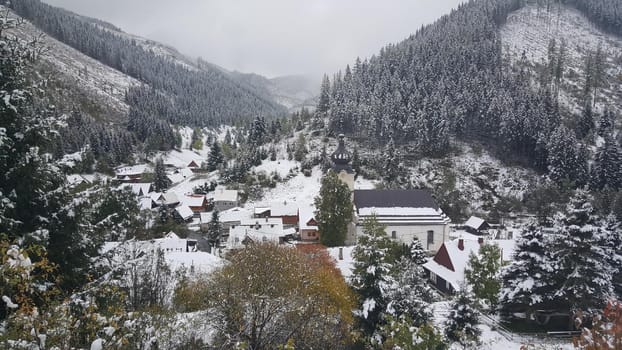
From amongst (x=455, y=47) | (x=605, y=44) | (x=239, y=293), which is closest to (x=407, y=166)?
(x=455, y=47)

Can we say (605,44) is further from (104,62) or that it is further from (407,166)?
(104,62)

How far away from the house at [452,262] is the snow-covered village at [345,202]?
21 centimetres

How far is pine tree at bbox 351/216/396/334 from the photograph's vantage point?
18.6 metres

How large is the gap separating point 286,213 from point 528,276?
122 ft

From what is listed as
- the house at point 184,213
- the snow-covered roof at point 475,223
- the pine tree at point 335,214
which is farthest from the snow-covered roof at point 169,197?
the snow-covered roof at point 475,223

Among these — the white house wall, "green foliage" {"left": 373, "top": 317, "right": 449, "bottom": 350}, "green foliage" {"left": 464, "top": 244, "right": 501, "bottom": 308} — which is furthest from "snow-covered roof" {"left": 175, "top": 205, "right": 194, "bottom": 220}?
"green foliage" {"left": 373, "top": 317, "right": 449, "bottom": 350}

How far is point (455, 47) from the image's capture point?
10038 centimetres

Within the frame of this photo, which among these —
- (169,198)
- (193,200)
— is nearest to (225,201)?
(193,200)

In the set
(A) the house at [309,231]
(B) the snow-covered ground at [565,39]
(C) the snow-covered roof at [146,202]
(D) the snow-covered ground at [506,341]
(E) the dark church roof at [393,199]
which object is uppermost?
(B) the snow-covered ground at [565,39]

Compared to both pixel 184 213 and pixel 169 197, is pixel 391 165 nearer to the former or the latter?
pixel 184 213

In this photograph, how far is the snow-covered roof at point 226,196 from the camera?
203ft

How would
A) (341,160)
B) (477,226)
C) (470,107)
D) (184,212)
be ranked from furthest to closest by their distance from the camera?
(470,107) < (184,212) < (477,226) < (341,160)

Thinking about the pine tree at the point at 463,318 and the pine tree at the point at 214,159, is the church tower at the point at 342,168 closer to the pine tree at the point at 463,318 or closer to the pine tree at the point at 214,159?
the pine tree at the point at 463,318

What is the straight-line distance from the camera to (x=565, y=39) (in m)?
124
